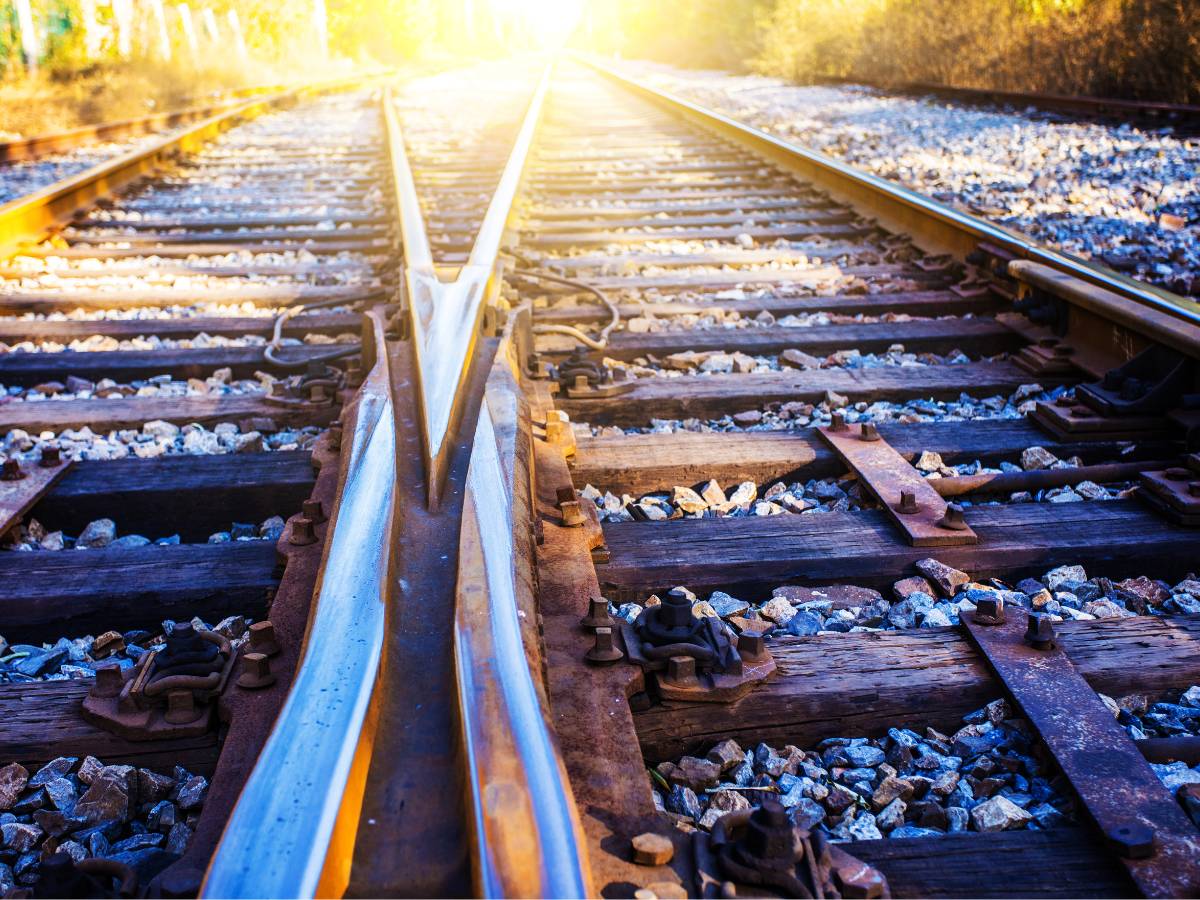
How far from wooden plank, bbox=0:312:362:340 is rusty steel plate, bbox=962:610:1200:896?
2.87 metres

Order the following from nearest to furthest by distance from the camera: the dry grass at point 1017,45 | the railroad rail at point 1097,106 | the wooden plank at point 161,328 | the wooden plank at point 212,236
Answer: the wooden plank at point 161,328 → the wooden plank at point 212,236 → the railroad rail at point 1097,106 → the dry grass at point 1017,45

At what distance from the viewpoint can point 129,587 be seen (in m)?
2.13

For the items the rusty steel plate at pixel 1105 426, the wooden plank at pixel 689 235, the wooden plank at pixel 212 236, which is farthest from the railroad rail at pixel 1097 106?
the rusty steel plate at pixel 1105 426

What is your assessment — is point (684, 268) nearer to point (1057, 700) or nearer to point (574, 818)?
point (1057, 700)

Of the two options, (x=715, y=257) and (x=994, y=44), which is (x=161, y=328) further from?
(x=994, y=44)

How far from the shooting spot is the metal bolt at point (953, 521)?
7.43 feet

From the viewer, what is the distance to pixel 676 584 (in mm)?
2150

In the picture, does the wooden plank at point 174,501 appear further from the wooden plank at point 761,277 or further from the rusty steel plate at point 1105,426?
the wooden plank at point 761,277

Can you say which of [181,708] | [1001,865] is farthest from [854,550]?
[181,708]

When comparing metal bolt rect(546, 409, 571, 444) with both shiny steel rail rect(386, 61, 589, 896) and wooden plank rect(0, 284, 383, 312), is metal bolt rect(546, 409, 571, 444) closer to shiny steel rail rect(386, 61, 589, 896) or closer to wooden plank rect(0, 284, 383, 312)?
shiny steel rail rect(386, 61, 589, 896)

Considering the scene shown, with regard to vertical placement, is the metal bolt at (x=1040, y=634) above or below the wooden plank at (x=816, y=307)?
below

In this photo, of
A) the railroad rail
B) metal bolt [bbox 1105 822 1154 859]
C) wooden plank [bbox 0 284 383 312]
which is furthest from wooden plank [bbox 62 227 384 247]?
the railroad rail

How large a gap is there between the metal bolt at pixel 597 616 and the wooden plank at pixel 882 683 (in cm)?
15

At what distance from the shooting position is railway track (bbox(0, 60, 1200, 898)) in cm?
128
